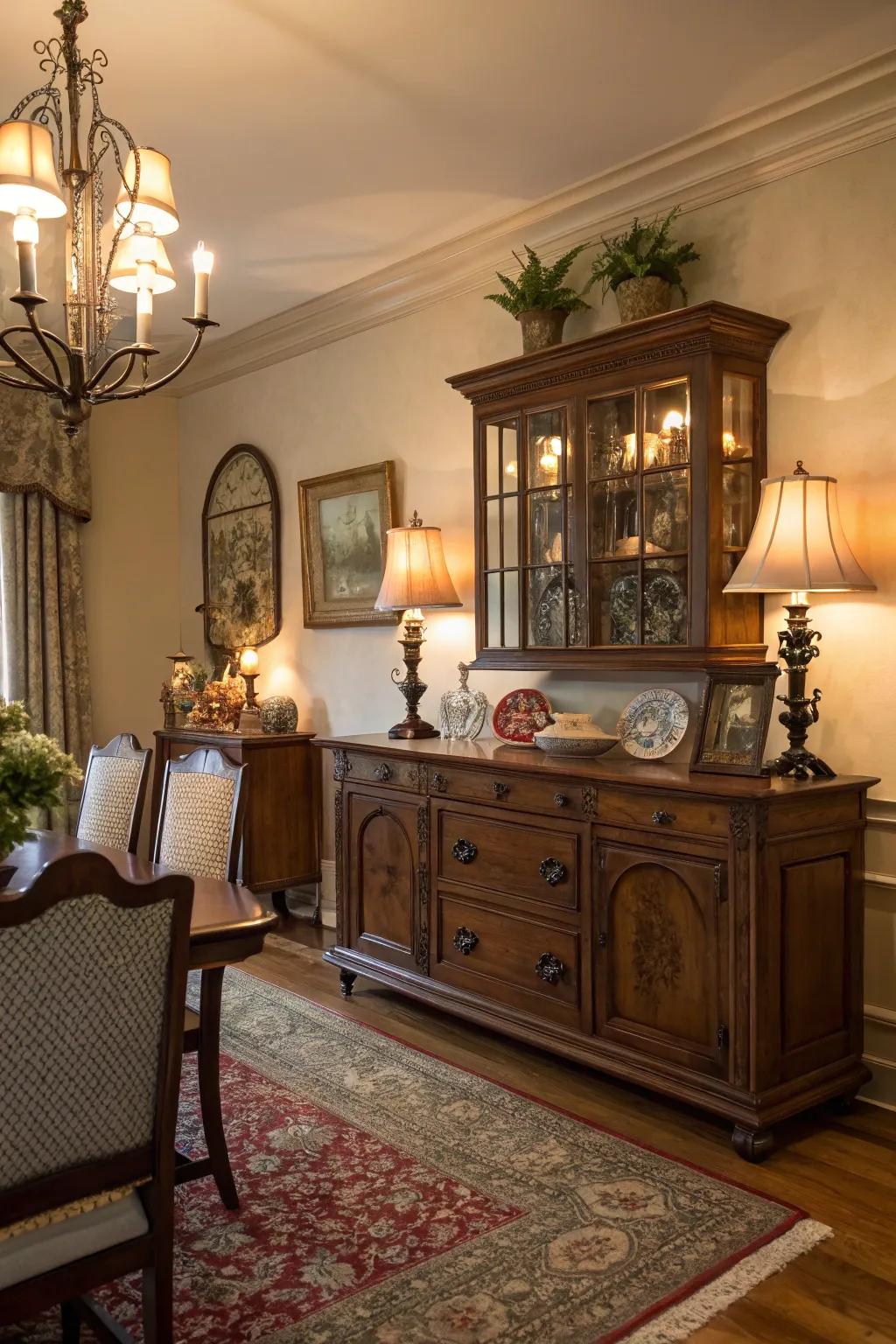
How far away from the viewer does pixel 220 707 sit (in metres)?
5.35

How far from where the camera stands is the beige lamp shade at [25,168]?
2.36m

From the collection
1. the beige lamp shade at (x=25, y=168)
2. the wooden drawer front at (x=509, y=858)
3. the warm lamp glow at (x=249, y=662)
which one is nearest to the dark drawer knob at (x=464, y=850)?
the wooden drawer front at (x=509, y=858)

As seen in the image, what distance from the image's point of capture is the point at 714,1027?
2.84 m

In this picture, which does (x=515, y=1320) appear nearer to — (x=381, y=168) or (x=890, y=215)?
(x=890, y=215)

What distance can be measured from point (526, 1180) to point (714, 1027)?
638 millimetres

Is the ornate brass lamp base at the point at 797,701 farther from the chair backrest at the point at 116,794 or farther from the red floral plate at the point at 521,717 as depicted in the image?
the chair backrest at the point at 116,794

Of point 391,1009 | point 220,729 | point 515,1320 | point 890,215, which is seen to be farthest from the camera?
point 220,729

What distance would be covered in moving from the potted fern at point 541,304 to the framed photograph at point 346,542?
1.18 m

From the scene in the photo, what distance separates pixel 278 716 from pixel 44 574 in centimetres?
157

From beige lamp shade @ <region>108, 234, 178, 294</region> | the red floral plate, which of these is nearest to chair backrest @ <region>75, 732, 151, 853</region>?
the red floral plate

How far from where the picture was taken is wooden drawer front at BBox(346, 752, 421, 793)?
12.5 feet

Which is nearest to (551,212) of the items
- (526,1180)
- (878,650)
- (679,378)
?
(679,378)

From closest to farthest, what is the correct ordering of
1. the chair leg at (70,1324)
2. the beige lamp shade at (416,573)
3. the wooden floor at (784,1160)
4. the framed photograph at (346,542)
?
the chair leg at (70,1324) < the wooden floor at (784,1160) < the beige lamp shade at (416,573) < the framed photograph at (346,542)

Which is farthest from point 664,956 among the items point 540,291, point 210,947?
point 540,291
